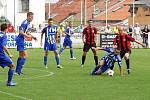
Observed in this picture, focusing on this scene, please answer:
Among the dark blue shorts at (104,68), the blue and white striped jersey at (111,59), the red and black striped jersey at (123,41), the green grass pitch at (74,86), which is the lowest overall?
the green grass pitch at (74,86)

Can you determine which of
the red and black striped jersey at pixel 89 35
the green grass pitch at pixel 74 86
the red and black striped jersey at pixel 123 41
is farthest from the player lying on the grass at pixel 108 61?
the red and black striped jersey at pixel 89 35

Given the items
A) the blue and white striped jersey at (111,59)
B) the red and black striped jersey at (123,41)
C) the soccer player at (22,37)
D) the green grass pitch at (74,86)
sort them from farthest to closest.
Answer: the red and black striped jersey at (123,41) → the blue and white striped jersey at (111,59) → the soccer player at (22,37) → the green grass pitch at (74,86)

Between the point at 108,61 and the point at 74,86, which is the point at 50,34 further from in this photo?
the point at 74,86

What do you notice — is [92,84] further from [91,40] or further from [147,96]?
[91,40]

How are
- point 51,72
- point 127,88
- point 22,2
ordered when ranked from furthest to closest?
point 22,2, point 51,72, point 127,88

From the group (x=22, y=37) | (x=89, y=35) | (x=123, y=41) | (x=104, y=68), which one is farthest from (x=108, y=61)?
(x=89, y=35)

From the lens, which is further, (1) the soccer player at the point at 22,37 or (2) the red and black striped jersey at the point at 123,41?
(2) the red and black striped jersey at the point at 123,41

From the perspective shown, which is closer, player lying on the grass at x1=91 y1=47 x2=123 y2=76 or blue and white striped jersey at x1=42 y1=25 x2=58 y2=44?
player lying on the grass at x1=91 y1=47 x2=123 y2=76

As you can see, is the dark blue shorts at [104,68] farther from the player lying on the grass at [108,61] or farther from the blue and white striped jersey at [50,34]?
the blue and white striped jersey at [50,34]

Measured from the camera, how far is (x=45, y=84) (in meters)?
16.6

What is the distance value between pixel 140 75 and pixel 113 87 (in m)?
4.15

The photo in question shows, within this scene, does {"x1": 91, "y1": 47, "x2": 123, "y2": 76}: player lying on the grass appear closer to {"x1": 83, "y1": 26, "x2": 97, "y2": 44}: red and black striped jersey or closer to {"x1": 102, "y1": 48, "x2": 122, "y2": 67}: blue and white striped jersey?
{"x1": 102, "y1": 48, "x2": 122, "y2": 67}: blue and white striped jersey

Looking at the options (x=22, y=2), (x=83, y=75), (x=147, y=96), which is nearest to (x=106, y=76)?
(x=83, y=75)

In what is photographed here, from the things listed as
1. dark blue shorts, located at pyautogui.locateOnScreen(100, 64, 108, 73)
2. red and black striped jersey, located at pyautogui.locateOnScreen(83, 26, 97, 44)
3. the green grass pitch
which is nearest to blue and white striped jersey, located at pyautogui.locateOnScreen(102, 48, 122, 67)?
dark blue shorts, located at pyautogui.locateOnScreen(100, 64, 108, 73)
